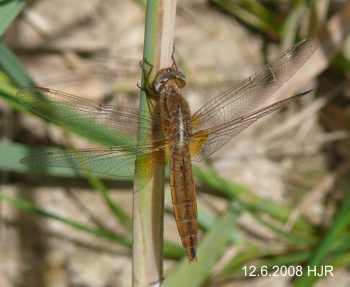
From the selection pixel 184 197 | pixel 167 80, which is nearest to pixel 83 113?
pixel 167 80

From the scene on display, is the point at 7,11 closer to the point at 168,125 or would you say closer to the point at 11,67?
the point at 11,67

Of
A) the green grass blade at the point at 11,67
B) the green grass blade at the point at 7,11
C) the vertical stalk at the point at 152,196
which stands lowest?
the vertical stalk at the point at 152,196

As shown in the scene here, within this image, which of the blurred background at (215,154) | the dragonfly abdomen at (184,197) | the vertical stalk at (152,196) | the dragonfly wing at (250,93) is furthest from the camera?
the blurred background at (215,154)

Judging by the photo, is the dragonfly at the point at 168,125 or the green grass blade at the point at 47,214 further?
the green grass blade at the point at 47,214

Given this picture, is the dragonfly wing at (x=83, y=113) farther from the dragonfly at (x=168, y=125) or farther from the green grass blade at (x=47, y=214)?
the green grass blade at (x=47, y=214)

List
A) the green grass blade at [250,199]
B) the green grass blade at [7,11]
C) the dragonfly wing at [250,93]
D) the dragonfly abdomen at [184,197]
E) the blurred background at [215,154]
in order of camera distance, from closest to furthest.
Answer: the green grass blade at [7,11]
the dragonfly abdomen at [184,197]
the dragonfly wing at [250,93]
the green grass blade at [250,199]
the blurred background at [215,154]

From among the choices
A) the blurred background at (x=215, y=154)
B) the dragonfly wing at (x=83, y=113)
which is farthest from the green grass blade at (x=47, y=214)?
the dragonfly wing at (x=83, y=113)

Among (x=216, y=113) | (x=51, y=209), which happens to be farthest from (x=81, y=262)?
(x=216, y=113)

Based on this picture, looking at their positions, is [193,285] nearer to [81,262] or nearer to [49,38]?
[81,262]
